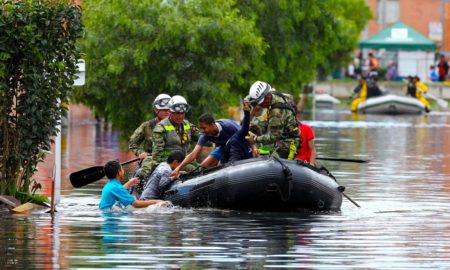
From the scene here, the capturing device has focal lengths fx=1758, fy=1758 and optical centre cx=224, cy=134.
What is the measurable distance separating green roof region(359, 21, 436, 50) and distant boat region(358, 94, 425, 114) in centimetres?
1263

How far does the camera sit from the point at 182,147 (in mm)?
24516

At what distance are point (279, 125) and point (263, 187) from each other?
3.79 ft

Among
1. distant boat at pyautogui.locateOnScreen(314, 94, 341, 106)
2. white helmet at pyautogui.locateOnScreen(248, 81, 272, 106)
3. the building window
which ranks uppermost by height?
the building window

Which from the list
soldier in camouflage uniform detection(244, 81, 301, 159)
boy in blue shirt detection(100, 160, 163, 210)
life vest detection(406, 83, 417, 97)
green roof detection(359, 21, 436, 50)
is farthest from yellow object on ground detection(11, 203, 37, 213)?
green roof detection(359, 21, 436, 50)

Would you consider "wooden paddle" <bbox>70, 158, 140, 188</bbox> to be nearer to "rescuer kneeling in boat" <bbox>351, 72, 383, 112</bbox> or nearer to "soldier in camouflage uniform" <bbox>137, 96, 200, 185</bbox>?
"soldier in camouflage uniform" <bbox>137, 96, 200, 185</bbox>

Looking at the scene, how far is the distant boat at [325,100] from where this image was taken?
81.6 meters

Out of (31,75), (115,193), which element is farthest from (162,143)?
(31,75)

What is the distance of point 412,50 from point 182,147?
65.5 meters

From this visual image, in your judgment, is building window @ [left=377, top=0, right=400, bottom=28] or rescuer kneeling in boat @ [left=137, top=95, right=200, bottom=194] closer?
rescuer kneeling in boat @ [left=137, top=95, right=200, bottom=194]

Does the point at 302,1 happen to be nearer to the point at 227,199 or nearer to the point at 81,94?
the point at 81,94

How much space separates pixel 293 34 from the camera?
156 feet

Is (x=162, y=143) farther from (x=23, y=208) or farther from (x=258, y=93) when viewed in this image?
(x=23, y=208)

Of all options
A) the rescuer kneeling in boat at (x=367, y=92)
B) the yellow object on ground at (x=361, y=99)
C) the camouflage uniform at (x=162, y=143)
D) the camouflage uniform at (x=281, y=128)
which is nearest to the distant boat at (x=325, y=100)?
the rescuer kneeling in boat at (x=367, y=92)

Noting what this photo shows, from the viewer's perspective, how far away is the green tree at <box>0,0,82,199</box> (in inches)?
869
